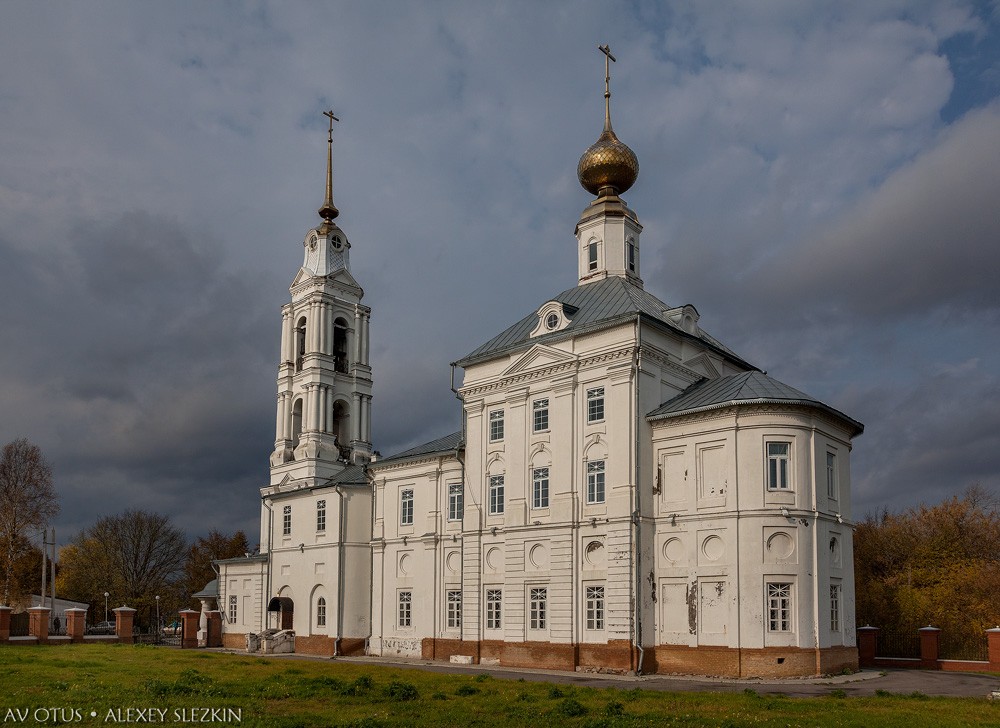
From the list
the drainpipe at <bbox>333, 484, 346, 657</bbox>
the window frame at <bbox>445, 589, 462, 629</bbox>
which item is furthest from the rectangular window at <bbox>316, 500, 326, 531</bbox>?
the window frame at <bbox>445, 589, 462, 629</bbox>

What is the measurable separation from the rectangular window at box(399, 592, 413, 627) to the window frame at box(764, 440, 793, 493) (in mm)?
17436

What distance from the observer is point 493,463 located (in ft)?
117

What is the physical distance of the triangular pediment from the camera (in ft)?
110

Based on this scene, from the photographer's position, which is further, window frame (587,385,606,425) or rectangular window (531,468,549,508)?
rectangular window (531,468,549,508)

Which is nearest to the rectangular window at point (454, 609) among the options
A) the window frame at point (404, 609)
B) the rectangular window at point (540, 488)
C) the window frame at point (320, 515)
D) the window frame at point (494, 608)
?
the window frame at point (494, 608)

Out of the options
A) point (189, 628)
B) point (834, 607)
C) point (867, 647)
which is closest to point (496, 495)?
point (834, 607)

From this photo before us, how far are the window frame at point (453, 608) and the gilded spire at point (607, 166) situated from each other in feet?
Result: 58.0

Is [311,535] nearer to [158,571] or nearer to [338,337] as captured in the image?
[338,337]

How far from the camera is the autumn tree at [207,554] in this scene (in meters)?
85.9

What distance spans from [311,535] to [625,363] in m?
20.5

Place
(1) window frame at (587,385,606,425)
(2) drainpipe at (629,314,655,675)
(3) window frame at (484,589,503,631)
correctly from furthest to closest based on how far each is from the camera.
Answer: (3) window frame at (484,589,503,631) → (1) window frame at (587,385,606,425) → (2) drainpipe at (629,314,655,675)

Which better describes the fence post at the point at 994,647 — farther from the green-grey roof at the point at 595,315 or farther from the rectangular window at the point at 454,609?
the rectangular window at the point at 454,609

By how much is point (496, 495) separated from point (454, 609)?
18.2 ft

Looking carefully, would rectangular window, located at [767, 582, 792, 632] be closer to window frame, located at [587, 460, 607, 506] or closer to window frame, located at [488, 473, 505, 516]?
window frame, located at [587, 460, 607, 506]
